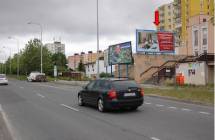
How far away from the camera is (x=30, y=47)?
9012cm

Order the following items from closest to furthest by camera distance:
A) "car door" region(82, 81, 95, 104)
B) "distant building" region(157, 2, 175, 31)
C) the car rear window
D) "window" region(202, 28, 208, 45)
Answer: the car rear window < "car door" region(82, 81, 95, 104) < "window" region(202, 28, 208, 45) < "distant building" region(157, 2, 175, 31)

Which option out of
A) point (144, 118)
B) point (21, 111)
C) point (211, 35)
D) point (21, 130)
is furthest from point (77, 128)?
point (211, 35)

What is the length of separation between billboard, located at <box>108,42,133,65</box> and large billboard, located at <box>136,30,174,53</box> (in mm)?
1263

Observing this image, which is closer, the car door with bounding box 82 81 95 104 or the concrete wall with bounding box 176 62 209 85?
the car door with bounding box 82 81 95 104

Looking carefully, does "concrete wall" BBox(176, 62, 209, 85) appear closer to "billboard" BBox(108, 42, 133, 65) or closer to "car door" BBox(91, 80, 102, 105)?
"billboard" BBox(108, 42, 133, 65)

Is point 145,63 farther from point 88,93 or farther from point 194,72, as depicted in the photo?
point 88,93

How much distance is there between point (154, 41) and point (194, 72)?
449 inches

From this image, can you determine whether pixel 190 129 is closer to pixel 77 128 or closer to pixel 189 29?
pixel 77 128

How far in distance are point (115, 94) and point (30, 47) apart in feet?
254

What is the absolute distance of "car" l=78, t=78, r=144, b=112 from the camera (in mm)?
15273

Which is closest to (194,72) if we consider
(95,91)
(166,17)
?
(95,91)

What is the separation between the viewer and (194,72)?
37.6 metres

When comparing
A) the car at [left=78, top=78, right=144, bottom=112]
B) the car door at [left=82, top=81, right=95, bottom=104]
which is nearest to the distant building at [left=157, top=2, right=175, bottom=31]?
the car door at [left=82, top=81, right=95, bottom=104]

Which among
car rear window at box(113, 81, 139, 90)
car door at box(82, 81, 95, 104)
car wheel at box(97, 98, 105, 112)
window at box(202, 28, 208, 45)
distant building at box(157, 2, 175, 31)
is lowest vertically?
car wheel at box(97, 98, 105, 112)
